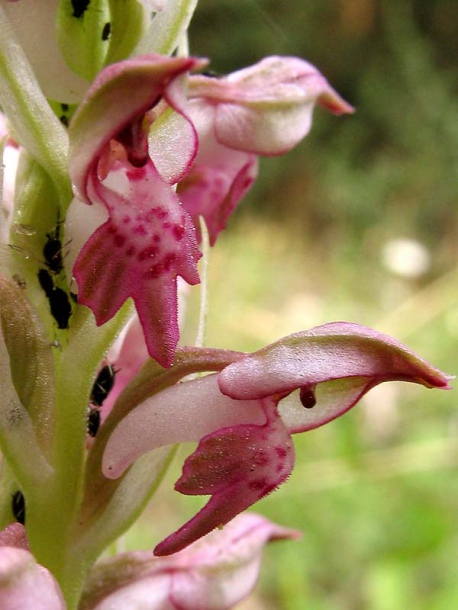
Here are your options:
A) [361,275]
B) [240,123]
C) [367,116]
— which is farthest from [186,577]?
[367,116]

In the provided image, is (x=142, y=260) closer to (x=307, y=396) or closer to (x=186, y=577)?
(x=307, y=396)

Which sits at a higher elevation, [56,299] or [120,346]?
[56,299]

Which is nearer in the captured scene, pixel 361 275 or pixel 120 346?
pixel 120 346

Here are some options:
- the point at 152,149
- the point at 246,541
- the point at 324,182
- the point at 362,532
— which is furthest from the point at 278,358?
the point at 324,182

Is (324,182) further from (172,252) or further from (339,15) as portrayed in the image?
(172,252)

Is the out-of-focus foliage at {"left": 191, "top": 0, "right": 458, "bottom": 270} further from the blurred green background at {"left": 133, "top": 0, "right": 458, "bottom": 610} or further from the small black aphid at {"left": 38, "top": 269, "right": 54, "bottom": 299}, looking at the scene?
the small black aphid at {"left": 38, "top": 269, "right": 54, "bottom": 299}

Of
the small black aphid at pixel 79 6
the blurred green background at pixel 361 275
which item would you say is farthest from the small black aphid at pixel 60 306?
the blurred green background at pixel 361 275
